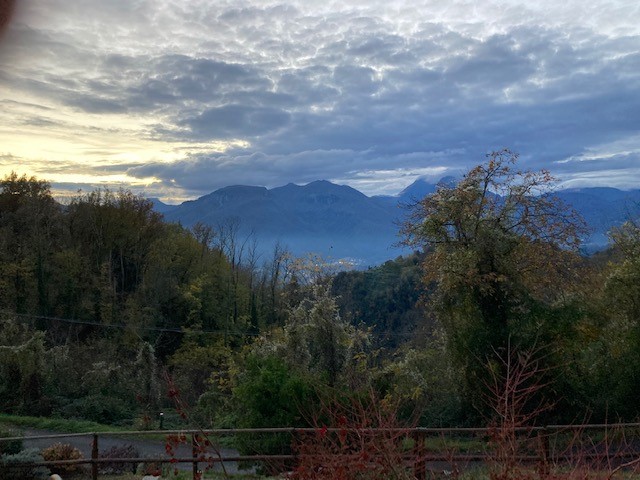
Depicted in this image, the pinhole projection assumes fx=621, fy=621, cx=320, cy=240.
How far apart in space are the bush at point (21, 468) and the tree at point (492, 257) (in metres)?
10.6

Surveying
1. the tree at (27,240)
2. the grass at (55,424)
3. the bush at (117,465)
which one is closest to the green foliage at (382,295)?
the tree at (27,240)

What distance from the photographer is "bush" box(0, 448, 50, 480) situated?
10.5m

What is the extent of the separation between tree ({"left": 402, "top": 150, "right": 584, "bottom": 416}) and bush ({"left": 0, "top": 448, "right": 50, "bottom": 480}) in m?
10.6

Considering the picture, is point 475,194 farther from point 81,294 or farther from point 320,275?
point 81,294

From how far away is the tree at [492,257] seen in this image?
16.6 meters

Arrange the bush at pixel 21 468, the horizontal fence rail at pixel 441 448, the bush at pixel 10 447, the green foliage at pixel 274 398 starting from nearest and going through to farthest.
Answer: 1. the horizontal fence rail at pixel 441 448
2. the bush at pixel 21 468
3. the bush at pixel 10 447
4. the green foliage at pixel 274 398

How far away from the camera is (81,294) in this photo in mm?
37188

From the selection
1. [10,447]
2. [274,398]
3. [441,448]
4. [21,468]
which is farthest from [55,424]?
[441,448]

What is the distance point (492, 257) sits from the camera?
16625mm

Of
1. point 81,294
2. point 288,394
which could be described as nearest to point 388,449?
point 288,394

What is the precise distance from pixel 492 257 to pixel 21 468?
1193 centimetres

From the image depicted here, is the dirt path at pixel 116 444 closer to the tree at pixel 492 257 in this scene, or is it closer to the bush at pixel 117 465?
the bush at pixel 117 465

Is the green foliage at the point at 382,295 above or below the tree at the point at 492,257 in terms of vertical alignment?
below

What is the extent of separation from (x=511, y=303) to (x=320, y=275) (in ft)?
18.9
